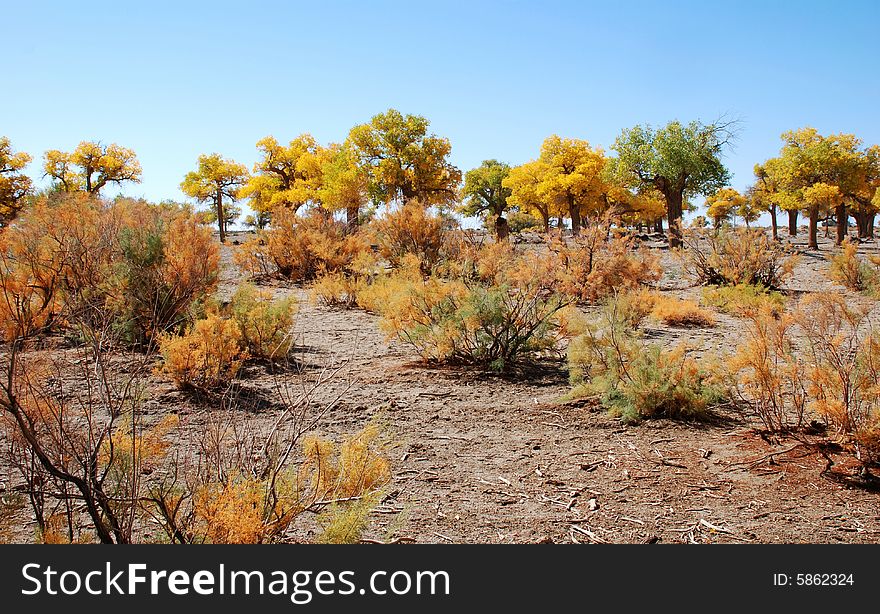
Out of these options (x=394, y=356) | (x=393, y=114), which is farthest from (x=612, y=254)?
(x=393, y=114)

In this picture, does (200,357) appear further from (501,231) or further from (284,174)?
(284,174)

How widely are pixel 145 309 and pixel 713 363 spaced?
706cm

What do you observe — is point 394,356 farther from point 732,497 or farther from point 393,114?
point 393,114

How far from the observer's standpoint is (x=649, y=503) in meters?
4.25

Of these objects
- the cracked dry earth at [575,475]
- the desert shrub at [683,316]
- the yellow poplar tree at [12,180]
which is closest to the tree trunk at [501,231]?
the desert shrub at [683,316]

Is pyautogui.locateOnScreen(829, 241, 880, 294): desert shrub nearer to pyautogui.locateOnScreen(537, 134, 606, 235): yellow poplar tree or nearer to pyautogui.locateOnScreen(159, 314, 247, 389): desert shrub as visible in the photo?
pyautogui.locateOnScreen(159, 314, 247, 389): desert shrub

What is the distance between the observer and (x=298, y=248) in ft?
62.2

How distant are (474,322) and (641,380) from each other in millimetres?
2496

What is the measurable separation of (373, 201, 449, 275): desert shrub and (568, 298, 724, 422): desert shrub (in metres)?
12.0

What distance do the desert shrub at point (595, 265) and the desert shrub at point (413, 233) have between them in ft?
12.7

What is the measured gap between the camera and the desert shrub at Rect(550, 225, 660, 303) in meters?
14.7

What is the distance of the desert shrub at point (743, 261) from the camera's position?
16.7 meters

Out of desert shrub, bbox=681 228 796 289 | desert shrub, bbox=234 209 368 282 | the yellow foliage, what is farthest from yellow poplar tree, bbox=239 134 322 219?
the yellow foliage

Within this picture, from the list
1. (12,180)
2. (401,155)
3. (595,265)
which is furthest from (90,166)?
(595,265)
